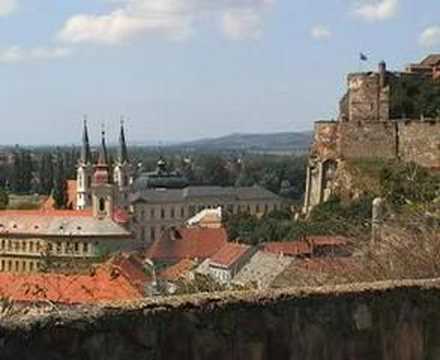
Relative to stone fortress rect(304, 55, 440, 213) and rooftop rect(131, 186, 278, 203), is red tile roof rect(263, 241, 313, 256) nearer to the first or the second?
stone fortress rect(304, 55, 440, 213)

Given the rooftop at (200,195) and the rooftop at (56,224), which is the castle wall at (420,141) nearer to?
the rooftop at (56,224)

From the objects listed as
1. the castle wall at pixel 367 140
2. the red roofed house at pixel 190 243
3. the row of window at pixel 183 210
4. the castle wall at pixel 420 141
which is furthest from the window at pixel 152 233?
the castle wall at pixel 420 141

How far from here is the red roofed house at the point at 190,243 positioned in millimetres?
75125

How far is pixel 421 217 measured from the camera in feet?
36.6

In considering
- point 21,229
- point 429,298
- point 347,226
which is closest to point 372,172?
point 21,229

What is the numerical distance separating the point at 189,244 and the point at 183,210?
185 feet

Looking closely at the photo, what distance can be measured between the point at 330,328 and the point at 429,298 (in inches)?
36.1

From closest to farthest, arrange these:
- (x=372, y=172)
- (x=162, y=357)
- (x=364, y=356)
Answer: (x=162, y=357) < (x=364, y=356) < (x=372, y=172)

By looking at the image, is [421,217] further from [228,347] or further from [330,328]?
[228,347]

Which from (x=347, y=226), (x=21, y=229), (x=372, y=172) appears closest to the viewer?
(x=347, y=226)

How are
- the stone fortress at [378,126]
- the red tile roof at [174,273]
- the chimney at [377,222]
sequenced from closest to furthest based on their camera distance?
the chimney at [377,222] → the red tile roof at [174,273] → the stone fortress at [378,126]

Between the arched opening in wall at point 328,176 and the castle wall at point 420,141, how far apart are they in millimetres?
5304

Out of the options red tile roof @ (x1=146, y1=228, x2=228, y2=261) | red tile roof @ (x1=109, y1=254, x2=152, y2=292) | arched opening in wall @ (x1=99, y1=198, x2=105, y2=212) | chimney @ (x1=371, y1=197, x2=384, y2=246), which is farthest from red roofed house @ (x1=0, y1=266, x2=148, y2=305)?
arched opening in wall @ (x1=99, y1=198, x2=105, y2=212)

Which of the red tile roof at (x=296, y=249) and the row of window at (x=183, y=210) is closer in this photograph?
the red tile roof at (x=296, y=249)
